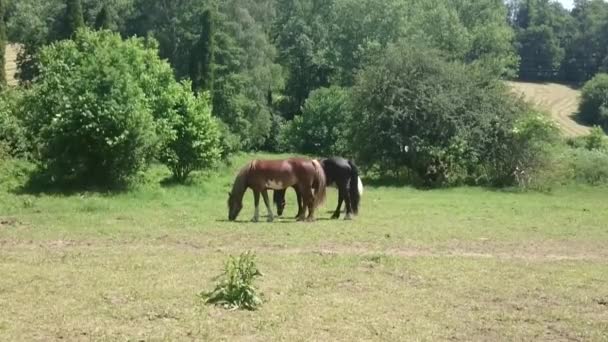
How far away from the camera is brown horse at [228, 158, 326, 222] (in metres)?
17.7

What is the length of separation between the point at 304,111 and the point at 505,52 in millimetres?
21996

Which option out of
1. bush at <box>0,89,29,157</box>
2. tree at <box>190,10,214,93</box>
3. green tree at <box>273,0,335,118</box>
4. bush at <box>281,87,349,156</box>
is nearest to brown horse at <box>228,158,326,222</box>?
bush at <box>0,89,29,157</box>

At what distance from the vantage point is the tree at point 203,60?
145 feet

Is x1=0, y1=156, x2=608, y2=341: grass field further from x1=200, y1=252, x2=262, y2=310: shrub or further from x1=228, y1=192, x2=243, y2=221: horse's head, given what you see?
x1=228, y1=192, x2=243, y2=221: horse's head

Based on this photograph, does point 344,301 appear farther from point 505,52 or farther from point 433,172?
point 505,52

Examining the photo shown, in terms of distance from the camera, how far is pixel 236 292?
8.69m

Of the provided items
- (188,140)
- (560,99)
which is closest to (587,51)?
(560,99)

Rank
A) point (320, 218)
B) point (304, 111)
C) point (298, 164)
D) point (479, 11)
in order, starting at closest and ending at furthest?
point (298, 164), point (320, 218), point (304, 111), point (479, 11)

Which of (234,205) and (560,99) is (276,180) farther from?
(560,99)

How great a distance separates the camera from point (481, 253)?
1377 centimetres

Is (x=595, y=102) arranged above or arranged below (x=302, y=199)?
above

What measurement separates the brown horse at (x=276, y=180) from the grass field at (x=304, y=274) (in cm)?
65

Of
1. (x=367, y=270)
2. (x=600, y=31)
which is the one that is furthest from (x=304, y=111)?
(x=600, y=31)

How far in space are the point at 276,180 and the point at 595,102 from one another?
74914 mm
